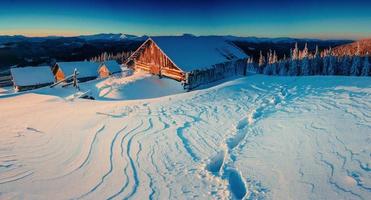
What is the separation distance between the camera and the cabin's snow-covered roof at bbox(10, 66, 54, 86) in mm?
45719

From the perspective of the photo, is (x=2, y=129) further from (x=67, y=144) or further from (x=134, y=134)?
(x=134, y=134)

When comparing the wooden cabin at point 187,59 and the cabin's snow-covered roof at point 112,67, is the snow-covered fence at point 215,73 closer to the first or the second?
the wooden cabin at point 187,59

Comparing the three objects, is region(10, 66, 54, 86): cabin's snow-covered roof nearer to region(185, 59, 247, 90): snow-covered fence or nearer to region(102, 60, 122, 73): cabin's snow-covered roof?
region(102, 60, 122, 73): cabin's snow-covered roof

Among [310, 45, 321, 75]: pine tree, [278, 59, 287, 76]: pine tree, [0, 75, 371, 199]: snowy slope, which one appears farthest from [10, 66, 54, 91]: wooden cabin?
[310, 45, 321, 75]: pine tree

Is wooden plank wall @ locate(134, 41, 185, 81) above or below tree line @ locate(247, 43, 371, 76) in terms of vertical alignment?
above

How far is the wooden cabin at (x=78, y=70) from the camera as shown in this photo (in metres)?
49.3

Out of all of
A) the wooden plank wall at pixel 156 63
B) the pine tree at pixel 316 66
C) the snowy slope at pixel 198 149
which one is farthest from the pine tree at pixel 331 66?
the snowy slope at pixel 198 149

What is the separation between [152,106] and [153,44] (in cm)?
1601

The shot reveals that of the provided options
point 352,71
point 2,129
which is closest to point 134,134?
point 2,129

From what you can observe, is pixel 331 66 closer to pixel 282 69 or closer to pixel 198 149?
pixel 282 69

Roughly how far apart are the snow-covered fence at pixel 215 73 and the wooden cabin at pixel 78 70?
95.0 ft

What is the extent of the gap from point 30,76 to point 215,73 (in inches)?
1334

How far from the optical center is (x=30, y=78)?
46.7 metres

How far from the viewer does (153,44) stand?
29156 mm
